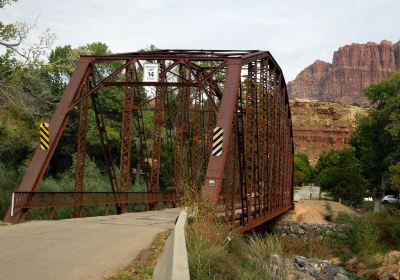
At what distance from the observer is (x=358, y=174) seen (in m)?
58.8

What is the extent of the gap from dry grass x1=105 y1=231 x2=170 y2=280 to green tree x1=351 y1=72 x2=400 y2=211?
43419mm

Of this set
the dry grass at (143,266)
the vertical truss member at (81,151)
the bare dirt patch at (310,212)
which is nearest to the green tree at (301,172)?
the bare dirt patch at (310,212)

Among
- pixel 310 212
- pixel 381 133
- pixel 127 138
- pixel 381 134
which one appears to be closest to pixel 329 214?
pixel 310 212

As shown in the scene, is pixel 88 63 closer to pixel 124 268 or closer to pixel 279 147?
pixel 124 268

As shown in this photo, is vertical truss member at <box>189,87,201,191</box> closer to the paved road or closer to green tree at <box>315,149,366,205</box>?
the paved road

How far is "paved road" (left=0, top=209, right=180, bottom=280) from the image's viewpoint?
25.1ft

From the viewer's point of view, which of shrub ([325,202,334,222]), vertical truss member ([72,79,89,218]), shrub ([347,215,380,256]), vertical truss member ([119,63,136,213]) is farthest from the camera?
shrub ([325,202,334,222])

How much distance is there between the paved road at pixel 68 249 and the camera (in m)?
7.64

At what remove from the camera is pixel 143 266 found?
8742 mm

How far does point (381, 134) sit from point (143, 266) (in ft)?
170

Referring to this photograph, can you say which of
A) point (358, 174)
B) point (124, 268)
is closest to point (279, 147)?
point (124, 268)

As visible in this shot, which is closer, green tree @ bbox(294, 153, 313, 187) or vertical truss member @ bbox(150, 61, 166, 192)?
vertical truss member @ bbox(150, 61, 166, 192)

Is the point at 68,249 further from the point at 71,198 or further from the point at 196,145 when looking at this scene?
the point at 196,145

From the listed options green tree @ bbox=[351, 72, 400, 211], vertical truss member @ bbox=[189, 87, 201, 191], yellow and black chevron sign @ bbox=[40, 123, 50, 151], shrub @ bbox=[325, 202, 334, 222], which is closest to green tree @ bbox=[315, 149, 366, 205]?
green tree @ bbox=[351, 72, 400, 211]
